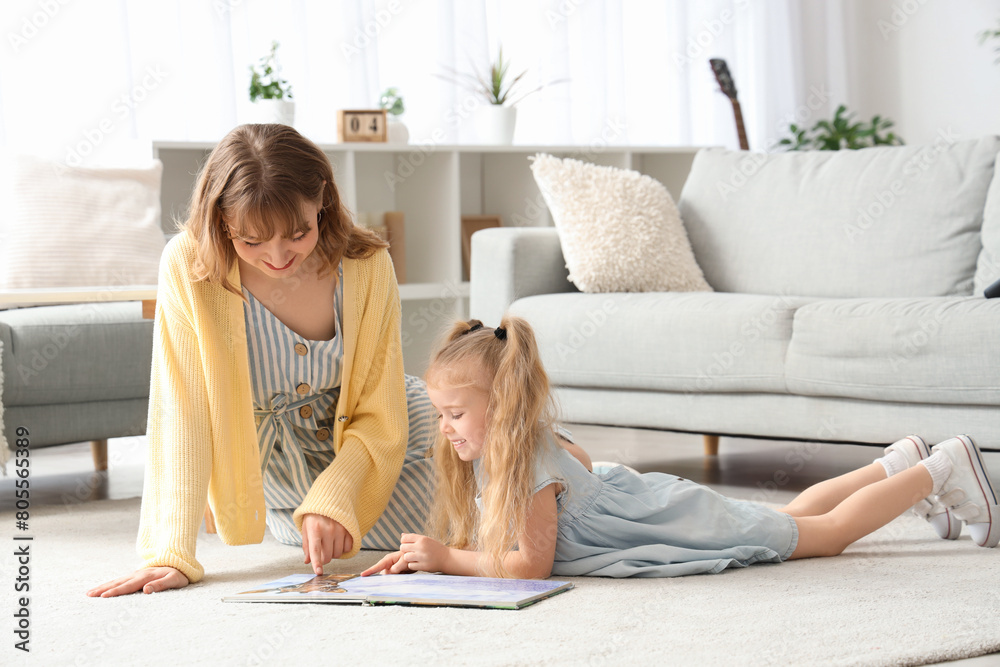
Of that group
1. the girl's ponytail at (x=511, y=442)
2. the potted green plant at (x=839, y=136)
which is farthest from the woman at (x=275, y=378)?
the potted green plant at (x=839, y=136)

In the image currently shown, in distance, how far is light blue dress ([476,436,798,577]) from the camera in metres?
1.54

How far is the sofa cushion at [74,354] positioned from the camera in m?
2.22

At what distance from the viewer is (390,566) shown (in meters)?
1.54

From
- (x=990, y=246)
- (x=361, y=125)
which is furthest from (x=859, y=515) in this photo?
(x=361, y=125)

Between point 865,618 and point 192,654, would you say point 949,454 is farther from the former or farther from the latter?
point 192,654

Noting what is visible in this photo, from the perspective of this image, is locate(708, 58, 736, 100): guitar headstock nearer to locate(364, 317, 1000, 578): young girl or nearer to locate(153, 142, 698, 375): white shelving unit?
locate(153, 142, 698, 375): white shelving unit

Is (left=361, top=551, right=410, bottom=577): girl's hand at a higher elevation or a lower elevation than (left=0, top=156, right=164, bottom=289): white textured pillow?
lower

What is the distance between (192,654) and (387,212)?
8.26 feet

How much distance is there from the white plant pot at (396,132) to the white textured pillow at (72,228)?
2.96 feet

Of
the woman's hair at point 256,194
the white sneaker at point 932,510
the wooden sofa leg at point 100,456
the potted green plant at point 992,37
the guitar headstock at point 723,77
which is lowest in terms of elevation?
the wooden sofa leg at point 100,456

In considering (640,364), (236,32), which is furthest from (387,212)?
(640,364)

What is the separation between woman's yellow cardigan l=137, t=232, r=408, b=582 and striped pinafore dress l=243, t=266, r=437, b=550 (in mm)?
43

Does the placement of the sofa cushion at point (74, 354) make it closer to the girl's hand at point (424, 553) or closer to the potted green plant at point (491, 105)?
the girl's hand at point (424, 553)

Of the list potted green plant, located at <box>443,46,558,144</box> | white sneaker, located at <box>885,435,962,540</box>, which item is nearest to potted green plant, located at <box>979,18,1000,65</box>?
potted green plant, located at <box>443,46,558,144</box>
